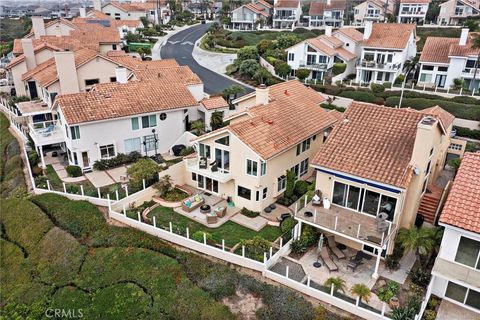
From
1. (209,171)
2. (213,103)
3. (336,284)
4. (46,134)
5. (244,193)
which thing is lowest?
(336,284)

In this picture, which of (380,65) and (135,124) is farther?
(380,65)

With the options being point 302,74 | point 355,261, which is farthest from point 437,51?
point 355,261

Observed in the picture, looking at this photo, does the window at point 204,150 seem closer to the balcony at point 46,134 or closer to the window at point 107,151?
the window at point 107,151

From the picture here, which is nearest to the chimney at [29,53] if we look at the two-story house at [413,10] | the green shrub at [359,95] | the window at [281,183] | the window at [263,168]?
the window at [263,168]

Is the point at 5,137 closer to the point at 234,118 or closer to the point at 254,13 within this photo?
the point at 234,118

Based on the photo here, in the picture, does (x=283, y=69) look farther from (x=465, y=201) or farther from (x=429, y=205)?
(x=465, y=201)

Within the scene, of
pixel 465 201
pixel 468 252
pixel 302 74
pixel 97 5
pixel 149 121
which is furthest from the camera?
pixel 97 5
